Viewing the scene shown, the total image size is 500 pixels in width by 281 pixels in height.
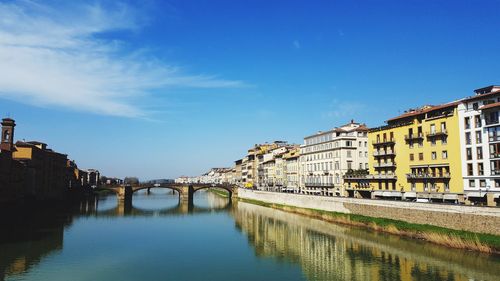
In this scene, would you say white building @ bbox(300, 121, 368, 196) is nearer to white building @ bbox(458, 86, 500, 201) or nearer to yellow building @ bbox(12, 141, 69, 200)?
white building @ bbox(458, 86, 500, 201)

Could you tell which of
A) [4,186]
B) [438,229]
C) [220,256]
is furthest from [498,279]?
[4,186]

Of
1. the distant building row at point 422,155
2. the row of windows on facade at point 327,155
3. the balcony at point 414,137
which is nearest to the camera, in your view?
the distant building row at point 422,155

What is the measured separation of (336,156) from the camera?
241 feet

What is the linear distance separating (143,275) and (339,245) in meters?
20.0

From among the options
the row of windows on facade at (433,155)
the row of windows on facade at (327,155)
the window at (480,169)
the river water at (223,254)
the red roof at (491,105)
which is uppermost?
the red roof at (491,105)

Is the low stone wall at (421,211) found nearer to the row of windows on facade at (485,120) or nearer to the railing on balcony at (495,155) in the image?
the railing on balcony at (495,155)

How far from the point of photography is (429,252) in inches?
1373

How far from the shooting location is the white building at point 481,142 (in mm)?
41938

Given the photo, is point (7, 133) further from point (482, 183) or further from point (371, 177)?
point (482, 183)

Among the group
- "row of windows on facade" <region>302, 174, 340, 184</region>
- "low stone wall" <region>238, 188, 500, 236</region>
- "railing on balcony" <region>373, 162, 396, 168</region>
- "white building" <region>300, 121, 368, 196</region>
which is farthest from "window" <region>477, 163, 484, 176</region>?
"row of windows on facade" <region>302, 174, 340, 184</region>

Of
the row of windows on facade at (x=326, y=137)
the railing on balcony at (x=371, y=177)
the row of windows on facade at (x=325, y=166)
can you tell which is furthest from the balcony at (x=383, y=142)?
the row of windows on facade at (x=326, y=137)

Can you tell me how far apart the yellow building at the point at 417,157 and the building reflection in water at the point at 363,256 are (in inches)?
424

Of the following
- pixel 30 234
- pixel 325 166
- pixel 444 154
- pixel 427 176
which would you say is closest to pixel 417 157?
pixel 427 176

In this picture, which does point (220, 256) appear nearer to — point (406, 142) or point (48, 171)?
point (406, 142)
